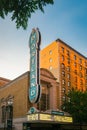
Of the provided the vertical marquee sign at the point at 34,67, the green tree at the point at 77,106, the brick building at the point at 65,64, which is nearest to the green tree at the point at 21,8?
the vertical marquee sign at the point at 34,67

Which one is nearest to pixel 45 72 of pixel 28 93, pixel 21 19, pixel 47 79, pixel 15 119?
pixel 47 79

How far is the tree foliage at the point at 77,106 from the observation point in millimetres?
44000

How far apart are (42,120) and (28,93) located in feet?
20.9

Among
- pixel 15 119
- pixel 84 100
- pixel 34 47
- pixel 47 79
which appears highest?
pixel 34 47

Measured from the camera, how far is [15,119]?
1652 inches

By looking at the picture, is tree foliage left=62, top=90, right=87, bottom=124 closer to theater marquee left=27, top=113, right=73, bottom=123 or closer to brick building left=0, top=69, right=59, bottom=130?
brick building left=0, top=69, right=59, bottom=130

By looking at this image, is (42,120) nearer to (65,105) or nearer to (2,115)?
(65,105)

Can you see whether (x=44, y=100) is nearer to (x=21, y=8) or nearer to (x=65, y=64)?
(x=65, y=64)

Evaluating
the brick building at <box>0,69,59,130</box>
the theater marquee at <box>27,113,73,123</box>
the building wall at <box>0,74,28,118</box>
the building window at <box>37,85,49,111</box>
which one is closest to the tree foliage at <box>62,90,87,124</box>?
the brick building at <box>0,69,59,130</box>

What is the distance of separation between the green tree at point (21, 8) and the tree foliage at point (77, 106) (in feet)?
128

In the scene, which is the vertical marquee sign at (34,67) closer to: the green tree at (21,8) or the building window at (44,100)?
the building window at (44,100)

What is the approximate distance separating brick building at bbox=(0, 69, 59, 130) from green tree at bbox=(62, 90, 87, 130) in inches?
89.4

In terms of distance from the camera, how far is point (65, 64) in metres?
74.8

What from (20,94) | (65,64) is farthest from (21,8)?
(65,64)
